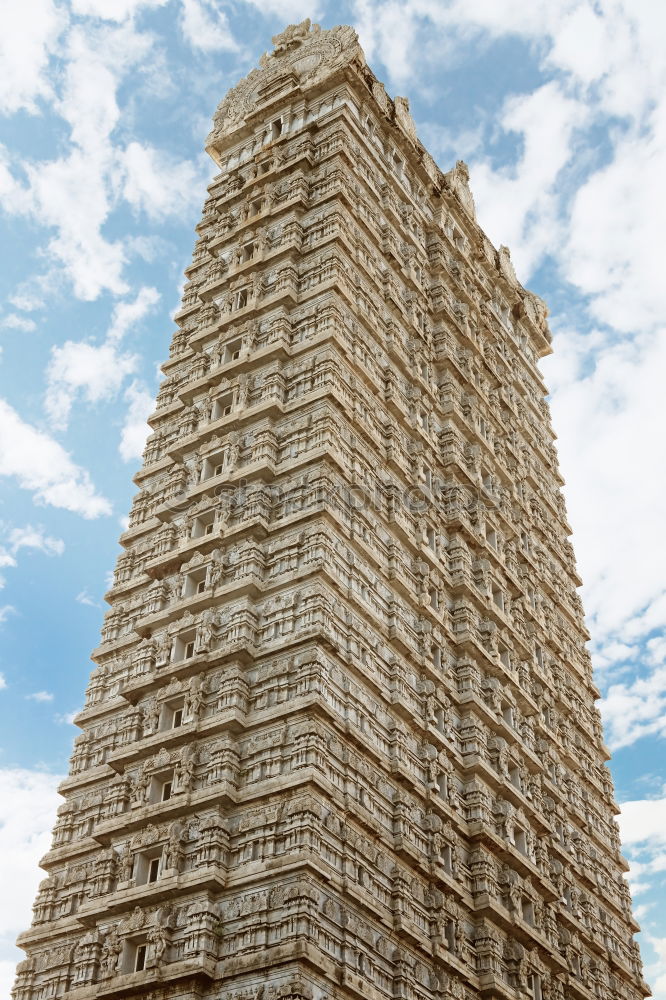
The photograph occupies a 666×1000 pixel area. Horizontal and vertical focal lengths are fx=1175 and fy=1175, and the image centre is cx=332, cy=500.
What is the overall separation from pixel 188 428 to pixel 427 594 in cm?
1043

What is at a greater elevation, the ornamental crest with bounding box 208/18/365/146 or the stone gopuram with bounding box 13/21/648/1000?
Result: the ornamental crest with bounding box 208/18/365/146

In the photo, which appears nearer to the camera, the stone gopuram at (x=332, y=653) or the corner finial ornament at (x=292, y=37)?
the stone gopuram at (x=332, y=653)

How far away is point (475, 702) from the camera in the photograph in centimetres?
3819

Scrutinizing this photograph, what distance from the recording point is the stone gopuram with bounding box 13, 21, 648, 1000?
92.7ft

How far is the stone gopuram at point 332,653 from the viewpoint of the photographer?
2827 cm

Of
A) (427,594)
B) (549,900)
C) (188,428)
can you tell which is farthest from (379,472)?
(549,900)

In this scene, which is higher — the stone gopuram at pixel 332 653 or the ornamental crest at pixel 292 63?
the ornamental crest at pixel 292 63

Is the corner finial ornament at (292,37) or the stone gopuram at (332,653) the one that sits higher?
the corner finial ornament at (292,37)

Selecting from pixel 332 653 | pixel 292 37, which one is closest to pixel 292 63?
pixel 292 37

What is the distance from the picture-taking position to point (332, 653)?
31578 mm

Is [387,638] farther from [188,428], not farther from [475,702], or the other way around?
[188,428]

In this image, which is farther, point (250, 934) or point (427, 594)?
point (427, 594)

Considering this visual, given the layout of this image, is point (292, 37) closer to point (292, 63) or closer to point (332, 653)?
point (292, 63)

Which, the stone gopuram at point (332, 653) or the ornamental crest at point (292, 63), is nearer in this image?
the stone gopuram at point (332, 653)
